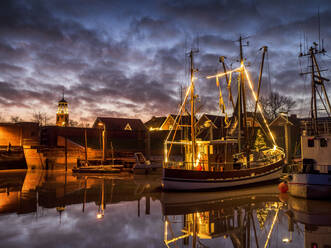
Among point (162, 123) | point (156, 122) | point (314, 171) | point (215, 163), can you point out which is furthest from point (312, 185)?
point (156, 122)

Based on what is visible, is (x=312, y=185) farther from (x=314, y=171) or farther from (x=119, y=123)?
(x=119, y=123)

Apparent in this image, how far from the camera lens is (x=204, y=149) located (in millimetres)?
23047

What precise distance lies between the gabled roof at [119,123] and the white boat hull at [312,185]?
4520 centimetres

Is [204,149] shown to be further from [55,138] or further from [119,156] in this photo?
[55,138]

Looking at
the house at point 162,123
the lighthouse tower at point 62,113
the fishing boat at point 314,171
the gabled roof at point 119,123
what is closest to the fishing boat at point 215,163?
the fishing boat at point 314,171

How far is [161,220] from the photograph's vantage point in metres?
12.9

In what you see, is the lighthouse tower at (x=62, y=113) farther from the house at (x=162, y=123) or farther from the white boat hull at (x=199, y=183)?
the white boat hull at (x=199, y=183)

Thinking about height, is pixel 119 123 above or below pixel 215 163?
above

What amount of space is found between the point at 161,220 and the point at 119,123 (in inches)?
1980

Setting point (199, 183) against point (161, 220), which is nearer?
point (161, 220)

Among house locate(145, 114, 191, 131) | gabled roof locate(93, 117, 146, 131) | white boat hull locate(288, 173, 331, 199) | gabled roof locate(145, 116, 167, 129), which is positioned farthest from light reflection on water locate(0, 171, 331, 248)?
gabled roof locate(145, 116, 167, 129)

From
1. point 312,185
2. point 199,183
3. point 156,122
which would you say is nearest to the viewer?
point 312,185

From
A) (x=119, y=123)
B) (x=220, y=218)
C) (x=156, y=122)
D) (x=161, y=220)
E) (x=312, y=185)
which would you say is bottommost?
(x=161, y=220)

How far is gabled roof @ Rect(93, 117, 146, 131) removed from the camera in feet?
199
